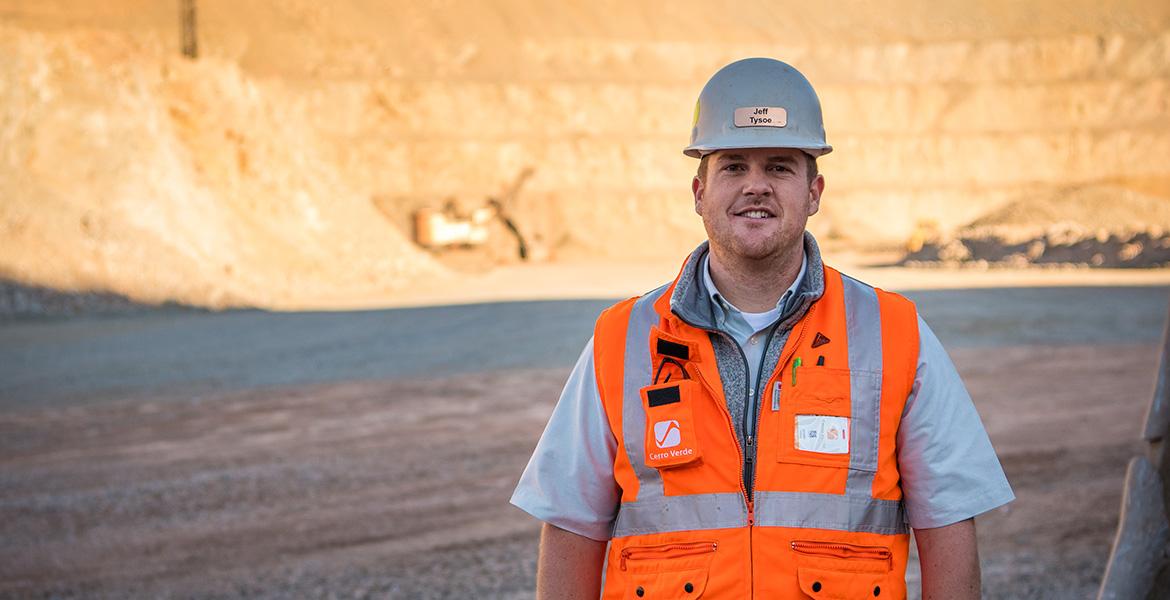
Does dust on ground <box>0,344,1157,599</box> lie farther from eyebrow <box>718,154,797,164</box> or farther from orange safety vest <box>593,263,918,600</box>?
eyebrow <box>718,154,797,164</box>

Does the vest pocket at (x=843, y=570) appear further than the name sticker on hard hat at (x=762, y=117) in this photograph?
No

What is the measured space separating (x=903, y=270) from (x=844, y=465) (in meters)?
34.1

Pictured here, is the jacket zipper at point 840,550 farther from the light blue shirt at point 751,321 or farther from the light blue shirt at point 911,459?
the light blue shirt at point 751,321

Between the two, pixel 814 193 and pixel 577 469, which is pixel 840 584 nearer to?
pixel 577 469

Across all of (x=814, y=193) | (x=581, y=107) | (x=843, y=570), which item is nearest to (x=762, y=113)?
(x=814, y=193)

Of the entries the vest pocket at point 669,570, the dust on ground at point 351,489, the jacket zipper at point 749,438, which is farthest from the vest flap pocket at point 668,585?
the dust on ground at point 351,489

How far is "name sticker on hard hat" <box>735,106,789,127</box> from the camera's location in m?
2.54

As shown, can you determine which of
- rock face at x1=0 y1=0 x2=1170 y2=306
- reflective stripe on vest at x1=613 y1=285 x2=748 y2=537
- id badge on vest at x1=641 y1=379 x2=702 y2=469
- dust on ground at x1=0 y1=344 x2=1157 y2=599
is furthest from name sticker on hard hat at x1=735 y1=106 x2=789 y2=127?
rock face at x1=0 y1=0 x2=1170 y2=306

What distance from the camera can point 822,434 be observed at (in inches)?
93.7

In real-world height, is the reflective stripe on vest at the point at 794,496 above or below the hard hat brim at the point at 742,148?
below

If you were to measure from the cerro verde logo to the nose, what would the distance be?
53 cm

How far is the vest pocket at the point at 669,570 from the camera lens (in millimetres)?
2346

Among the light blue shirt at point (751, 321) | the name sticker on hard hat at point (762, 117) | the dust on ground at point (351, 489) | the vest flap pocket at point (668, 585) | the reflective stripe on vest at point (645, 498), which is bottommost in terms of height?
the dust on ground at point (351, 489)

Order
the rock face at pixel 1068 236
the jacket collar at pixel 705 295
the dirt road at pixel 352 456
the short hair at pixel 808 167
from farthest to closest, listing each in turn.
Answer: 1. the rock face at pixel 1068 236
2. the dirt road at pixel 352 456
3. the short hair at pixel 808 167
4. the jacket collar at pixel 705 295
